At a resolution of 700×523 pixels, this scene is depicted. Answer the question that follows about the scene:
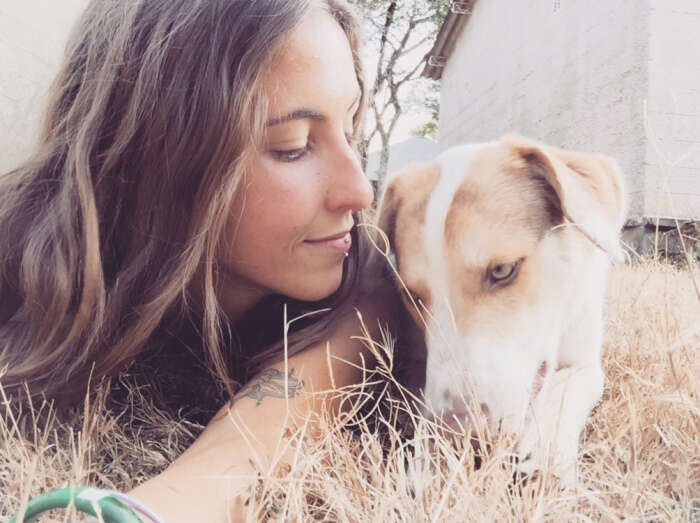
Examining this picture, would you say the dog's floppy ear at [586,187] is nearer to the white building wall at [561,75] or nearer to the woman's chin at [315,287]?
the woman's chin at [315,287]

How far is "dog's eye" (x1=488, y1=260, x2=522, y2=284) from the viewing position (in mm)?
1914

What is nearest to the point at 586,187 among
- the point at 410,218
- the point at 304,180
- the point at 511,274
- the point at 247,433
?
the point at 511,274

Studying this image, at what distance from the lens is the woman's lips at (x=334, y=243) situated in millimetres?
2006

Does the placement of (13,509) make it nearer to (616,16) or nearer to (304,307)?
(304,307)

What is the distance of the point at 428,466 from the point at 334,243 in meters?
0.95

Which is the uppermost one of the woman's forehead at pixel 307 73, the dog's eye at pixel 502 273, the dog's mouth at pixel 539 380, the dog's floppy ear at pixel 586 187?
the woman's forehead at pixel 307 73

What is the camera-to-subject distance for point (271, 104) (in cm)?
180

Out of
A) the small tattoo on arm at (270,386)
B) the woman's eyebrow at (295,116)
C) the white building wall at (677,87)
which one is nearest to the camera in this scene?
the small tattoo on arm at (270,386)

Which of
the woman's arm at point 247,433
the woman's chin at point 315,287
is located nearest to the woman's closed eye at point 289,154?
the woman's chin at point 315,287

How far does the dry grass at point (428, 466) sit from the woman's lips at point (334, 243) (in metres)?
0.55

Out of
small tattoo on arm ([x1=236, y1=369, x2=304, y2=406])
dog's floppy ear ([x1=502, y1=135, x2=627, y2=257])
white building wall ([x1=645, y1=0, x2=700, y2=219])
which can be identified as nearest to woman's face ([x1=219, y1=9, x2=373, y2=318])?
small tattoo on arm ([x1=236, y1=369, x2=304, y2=406])

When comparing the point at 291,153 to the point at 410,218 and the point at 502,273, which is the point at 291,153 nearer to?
the point at 410,218

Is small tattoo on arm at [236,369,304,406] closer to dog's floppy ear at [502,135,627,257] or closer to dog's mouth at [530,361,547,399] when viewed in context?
dog's mouth at [530,361,547,399]

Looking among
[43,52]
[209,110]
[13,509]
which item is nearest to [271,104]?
[209,110]
